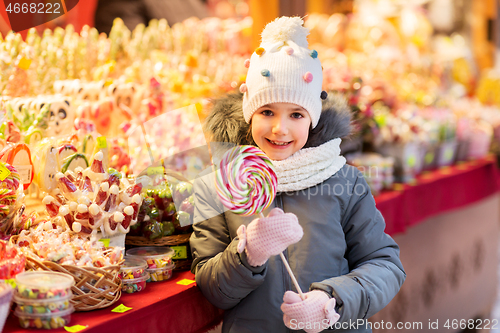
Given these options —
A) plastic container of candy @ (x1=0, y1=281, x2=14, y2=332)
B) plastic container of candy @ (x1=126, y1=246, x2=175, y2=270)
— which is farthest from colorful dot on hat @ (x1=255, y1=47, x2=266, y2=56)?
plastic container of candy @ (x1=0, y1=281, x2=14, y2=332)

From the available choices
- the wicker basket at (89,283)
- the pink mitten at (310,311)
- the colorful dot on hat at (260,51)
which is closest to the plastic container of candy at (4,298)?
the wicker basket at (89,283)

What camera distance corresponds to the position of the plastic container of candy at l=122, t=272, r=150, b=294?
59.5 inches

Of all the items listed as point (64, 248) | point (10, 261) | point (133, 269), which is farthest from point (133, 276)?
point (10, 261)

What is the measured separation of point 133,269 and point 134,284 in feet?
0.18

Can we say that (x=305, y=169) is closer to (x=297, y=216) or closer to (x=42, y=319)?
(x=297, y=216)

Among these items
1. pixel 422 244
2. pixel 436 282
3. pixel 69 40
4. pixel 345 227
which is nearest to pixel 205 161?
pixel 345 227

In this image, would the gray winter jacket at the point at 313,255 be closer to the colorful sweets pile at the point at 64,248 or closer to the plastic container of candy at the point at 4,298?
the colorful sweets pile at the point at 64,248

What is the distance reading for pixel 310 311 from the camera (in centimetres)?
135

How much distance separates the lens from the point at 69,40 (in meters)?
2.69

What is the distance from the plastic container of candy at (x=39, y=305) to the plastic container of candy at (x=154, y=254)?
40 cm

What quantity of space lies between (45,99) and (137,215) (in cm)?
85

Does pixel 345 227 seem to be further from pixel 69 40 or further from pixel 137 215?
pixel 69 40

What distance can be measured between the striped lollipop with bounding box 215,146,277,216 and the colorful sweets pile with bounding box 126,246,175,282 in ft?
1.39

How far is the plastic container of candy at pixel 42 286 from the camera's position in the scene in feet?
3.96
